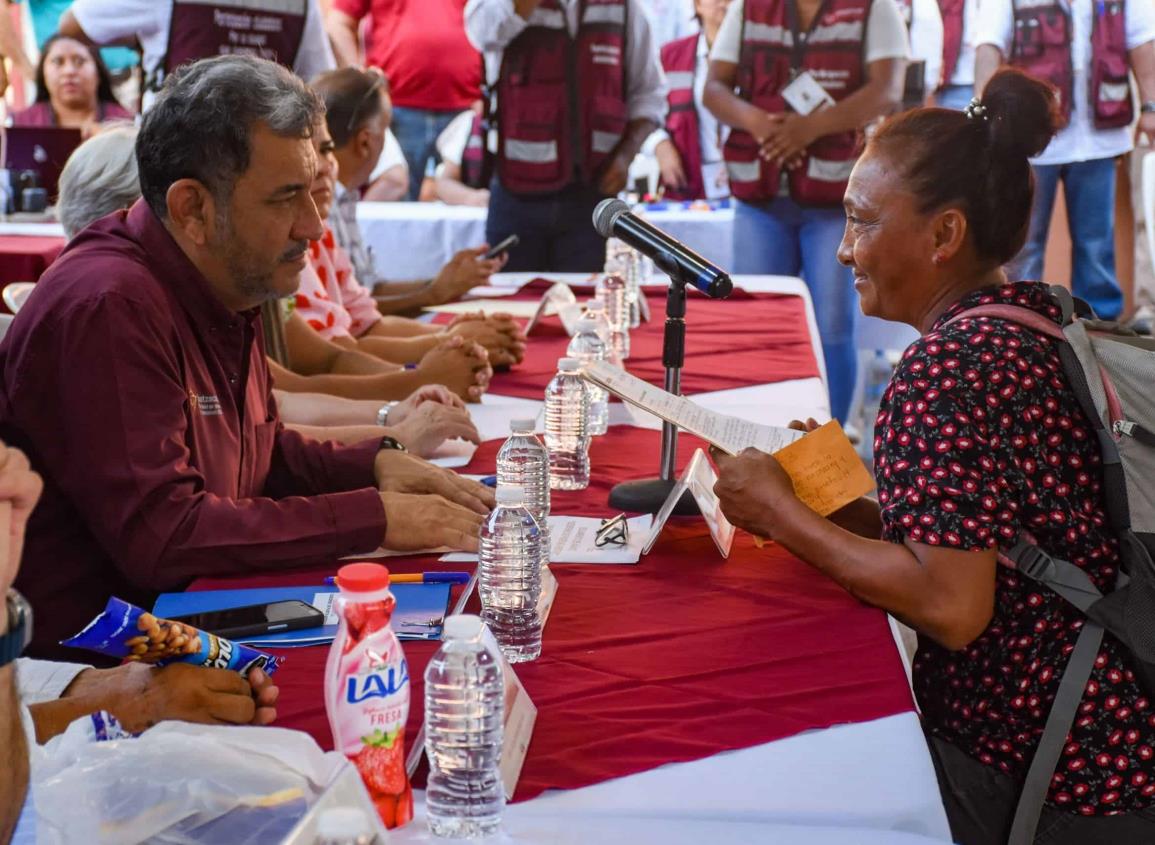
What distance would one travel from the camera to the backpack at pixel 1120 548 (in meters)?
1.32

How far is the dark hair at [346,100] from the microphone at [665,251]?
1.25 metres

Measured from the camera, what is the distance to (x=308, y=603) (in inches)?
53.2

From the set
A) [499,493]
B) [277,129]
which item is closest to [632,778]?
[499,493]

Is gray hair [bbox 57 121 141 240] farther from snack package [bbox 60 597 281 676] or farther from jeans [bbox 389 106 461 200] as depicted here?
jeans [bbox 389 106 461 200]

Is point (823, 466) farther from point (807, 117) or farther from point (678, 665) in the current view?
point (807, 117)

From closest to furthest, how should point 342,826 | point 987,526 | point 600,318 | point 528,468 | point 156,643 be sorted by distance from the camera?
1. point 342,826
2. point 156,643
3. point 987,526
4. point 528,468
5. point 600,318

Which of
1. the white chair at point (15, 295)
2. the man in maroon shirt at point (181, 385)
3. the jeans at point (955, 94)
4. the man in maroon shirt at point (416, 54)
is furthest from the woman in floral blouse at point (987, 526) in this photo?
the jeans at point (955, 94)

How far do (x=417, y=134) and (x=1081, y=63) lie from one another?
274 centimetres

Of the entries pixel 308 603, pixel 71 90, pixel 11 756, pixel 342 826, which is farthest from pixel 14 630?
pixel 71 90

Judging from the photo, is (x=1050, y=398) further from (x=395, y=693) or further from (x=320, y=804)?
(x=320, y=804)

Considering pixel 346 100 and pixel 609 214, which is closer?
pixel 609 214

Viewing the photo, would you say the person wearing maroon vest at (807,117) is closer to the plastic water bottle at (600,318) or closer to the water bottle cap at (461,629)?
the plastic water bottle at (600,318)

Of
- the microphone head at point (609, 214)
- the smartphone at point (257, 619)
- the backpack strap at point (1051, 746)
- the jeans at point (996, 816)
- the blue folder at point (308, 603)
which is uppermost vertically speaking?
the microphone head at point (609, 214)

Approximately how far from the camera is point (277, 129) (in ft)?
5.25
